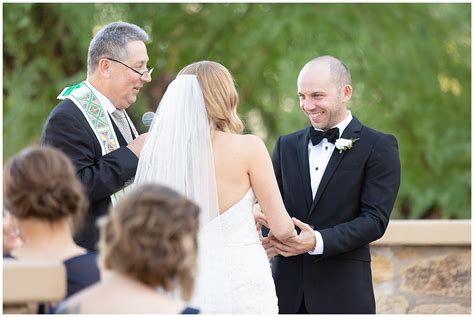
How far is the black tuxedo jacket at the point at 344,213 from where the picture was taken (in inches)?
191

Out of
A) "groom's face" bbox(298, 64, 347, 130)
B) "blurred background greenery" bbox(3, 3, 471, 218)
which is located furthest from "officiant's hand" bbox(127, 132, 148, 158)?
"blurred background greenery" bbox(3, 3, 471, 218)

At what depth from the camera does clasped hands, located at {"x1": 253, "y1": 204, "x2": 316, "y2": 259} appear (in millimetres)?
4629

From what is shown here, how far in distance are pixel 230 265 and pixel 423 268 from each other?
2.21m

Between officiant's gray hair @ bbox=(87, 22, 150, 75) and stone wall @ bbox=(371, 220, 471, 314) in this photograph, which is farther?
stone wall @ bbox=(371, 220, 471, 314)

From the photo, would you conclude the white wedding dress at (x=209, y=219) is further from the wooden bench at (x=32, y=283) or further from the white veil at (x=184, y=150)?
the wooden bench at (x=32, y=283)

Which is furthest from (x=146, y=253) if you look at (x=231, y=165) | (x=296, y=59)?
(x=296, y=59)

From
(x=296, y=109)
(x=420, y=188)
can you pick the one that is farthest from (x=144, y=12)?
(x=420, y=188)

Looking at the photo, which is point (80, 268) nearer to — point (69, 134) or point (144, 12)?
point (69, 134)

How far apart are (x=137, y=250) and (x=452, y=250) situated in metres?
3.84

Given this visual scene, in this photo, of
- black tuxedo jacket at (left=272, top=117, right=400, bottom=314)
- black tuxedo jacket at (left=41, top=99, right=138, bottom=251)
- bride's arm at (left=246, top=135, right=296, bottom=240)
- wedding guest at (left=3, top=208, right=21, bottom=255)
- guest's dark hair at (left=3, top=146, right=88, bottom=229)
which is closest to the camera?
guest's dark hair at (left=3, top=146, right=88, bottom=229)

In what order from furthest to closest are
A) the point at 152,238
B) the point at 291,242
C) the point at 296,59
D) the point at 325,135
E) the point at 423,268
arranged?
the point at 296,59
the point at 423,268
the point at 325,135
the point at 291,242
the point at 152,238

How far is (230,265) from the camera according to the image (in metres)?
4.39

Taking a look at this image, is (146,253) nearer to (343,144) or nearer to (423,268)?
(343,144)

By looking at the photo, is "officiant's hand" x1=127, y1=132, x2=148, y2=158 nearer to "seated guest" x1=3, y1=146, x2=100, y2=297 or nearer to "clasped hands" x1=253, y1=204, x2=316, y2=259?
"clasped hands" x1=253, y1=204, x2=316, y2=259
